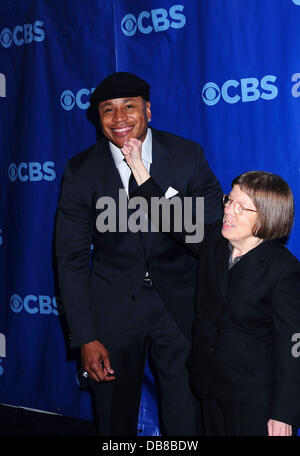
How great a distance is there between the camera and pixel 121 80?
217cm

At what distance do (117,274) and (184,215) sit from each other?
46cm

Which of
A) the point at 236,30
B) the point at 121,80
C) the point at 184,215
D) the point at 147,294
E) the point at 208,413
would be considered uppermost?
the point at 236,30

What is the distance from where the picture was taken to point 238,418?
1.81m

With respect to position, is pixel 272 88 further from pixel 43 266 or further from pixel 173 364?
pixel 43 266

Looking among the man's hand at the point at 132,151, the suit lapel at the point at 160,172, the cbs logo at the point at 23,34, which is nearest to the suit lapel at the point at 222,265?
the suit lapel at the point at 160,172

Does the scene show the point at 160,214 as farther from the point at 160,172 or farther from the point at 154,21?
the point at 154,21

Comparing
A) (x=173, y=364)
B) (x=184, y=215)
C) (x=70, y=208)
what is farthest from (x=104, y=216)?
(x=173, y=364)

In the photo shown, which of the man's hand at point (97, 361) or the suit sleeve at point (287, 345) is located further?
the man's hand at point (97, 361)

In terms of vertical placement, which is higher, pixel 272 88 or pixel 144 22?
pixel 144 22

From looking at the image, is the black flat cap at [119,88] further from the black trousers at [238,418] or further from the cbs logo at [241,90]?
the black trousers at [238,418]

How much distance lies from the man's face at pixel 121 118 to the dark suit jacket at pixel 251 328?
338 millimetres

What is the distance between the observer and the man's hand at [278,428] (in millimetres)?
1697

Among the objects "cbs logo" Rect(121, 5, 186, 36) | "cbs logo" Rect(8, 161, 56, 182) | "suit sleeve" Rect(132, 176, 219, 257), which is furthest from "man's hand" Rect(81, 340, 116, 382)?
"cbs logo" Rect(121, 5, 186, 36)
